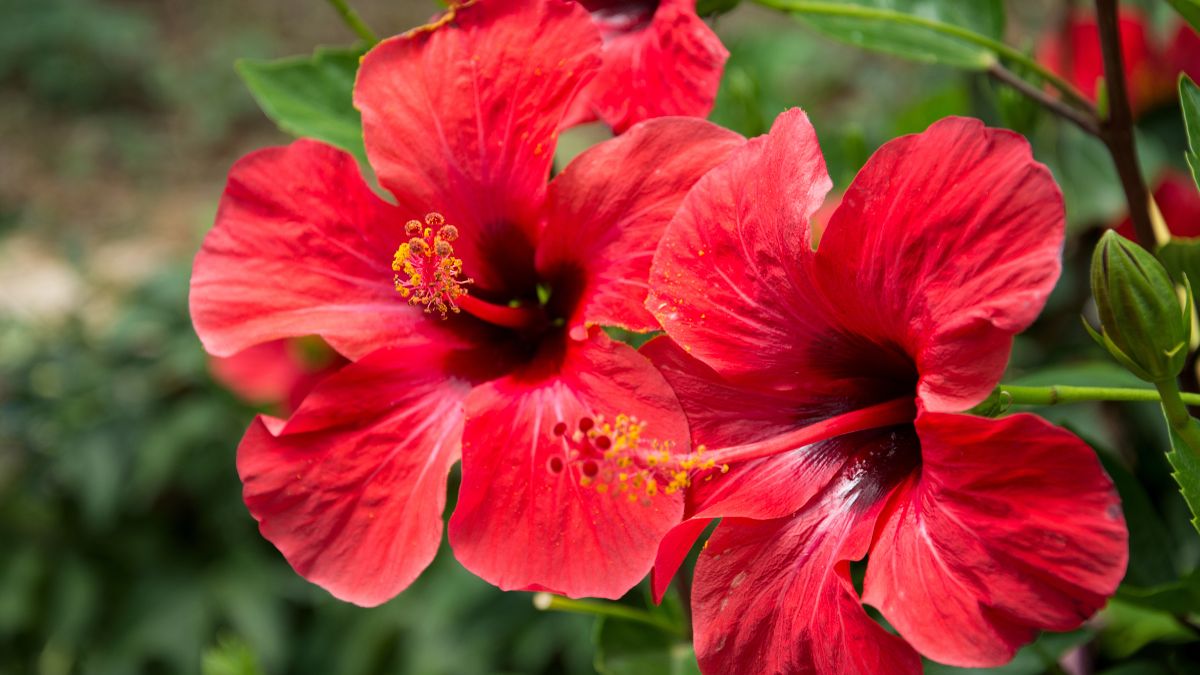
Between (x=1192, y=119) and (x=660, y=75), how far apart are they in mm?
378

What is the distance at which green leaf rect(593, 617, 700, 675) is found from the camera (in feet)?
3.52

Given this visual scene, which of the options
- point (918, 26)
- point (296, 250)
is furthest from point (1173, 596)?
point (296, 250)

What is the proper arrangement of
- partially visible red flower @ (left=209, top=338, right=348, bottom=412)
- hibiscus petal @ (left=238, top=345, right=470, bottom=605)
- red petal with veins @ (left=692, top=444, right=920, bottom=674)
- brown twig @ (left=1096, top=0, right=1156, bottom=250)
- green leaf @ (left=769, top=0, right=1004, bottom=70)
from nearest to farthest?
red petal with veins @ (left=692, top=444, right=920, bottom=674) → hibiscus petal @ (left=238, top=345, right=470, bottom=605) → brown twig @ (left=1096, top=0, right=1156, bottom=250) → green leaf @ (left=769, top=0, right=1004, bottom=70) → partially visible red flower @ (left=209, top=338, right=348, bottom=412)

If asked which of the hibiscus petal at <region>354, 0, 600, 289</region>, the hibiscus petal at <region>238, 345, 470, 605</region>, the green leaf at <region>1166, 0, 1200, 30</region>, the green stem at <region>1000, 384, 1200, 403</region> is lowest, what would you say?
the hibiscus petal at <region>238, 345, 470, 605</region>

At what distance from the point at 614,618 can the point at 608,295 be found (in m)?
0.47

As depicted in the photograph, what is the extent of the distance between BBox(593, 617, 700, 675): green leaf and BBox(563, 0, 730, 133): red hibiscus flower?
0.54 meters

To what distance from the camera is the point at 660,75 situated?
813mm

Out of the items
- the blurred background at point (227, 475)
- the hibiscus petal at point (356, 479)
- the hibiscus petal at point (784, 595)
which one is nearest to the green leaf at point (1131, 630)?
the blurred background at point (227, 475)

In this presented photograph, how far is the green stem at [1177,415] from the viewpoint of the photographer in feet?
2.21

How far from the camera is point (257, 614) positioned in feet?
8.87

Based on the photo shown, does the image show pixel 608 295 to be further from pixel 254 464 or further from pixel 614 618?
pixel 614 618

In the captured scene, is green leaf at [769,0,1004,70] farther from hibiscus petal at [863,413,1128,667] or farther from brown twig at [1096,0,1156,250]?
hibiscus petal at [863,413,1128,667]

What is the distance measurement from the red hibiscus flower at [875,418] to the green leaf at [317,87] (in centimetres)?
47

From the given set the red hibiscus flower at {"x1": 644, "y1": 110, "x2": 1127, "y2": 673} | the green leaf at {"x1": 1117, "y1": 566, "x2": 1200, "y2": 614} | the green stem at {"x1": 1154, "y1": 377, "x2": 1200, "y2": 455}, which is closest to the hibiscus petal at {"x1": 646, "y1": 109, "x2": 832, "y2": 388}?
the red hibiscus flower at {"x1": 644, "y1": 110, "x2": 1127, "y2": 673}
